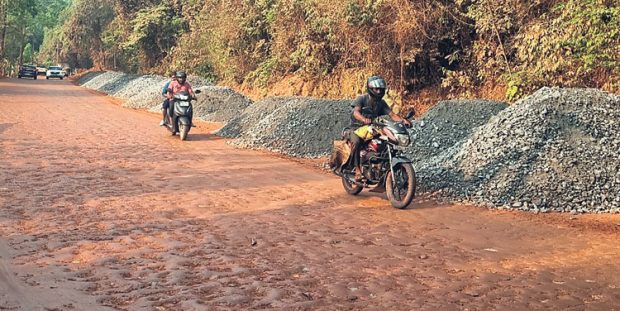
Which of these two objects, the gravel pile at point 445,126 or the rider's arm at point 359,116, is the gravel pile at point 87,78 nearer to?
the gravel pile at point 445,126

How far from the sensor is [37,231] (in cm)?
650

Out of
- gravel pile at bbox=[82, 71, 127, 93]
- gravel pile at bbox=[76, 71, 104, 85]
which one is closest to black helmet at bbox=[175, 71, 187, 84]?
gravel pile at bbox=[82, 71, 127, 93]

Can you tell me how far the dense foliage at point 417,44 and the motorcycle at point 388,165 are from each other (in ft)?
20.5

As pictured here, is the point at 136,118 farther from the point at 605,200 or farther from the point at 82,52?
the point at 82,52

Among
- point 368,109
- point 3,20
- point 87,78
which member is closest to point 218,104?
point 368,109

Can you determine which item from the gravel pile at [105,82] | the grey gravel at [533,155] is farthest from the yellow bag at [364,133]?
the gravel pile at [105,82]

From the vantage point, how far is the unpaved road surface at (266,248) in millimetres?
4758

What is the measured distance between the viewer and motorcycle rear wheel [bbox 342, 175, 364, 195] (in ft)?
30.1

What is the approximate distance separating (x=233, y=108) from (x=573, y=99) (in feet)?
48.5

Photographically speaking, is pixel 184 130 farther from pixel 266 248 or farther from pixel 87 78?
pixel 87 78

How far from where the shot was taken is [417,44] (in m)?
17.4

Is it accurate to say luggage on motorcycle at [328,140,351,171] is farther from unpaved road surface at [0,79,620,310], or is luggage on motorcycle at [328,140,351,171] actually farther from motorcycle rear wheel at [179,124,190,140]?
motorcycle rear wheel at [179,124,190,140]

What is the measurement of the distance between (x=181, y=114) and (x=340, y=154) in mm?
7256

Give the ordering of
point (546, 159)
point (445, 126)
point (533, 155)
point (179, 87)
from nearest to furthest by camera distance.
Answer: point (546, 159) → point (533, 155) → point (445, 126) → point (179, 87)
